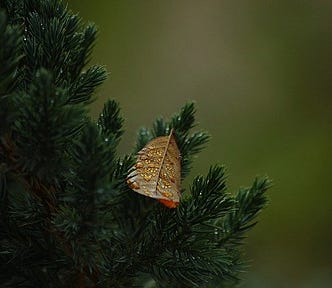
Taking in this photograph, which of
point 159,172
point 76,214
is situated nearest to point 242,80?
point 159,172

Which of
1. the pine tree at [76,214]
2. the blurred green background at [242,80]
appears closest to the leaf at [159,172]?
the pine tree at [76,214]

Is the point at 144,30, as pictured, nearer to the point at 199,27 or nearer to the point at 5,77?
the point at 199,27

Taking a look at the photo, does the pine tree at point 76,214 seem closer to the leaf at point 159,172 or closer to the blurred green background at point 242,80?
the leaf at point 159,172

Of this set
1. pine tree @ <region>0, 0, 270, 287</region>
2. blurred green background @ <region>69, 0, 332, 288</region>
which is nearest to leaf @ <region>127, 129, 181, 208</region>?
pine tree @ <region>0, 0, 270, 287</region>

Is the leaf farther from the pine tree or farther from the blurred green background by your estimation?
the blurred green background

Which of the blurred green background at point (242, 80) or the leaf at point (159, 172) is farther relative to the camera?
the blurred green background at point (242, 80)

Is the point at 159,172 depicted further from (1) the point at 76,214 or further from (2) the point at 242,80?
(2) the point at 242,80

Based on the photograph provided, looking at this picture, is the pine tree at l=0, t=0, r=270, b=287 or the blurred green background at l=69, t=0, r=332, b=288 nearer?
the pine tree at l=0, t=0, r=270, b=287

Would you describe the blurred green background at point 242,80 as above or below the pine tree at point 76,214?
above
